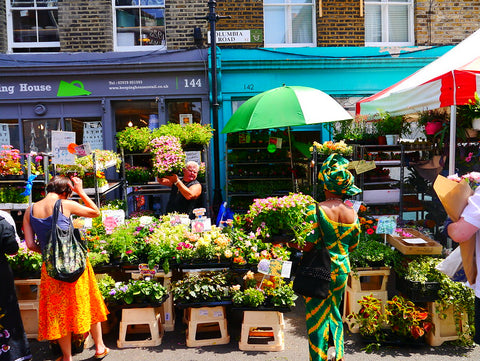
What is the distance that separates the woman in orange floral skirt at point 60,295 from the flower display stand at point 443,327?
12.1 ft

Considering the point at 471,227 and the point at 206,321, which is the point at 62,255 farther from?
the point at 471,227

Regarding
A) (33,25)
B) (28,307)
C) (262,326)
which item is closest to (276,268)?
(262,326)

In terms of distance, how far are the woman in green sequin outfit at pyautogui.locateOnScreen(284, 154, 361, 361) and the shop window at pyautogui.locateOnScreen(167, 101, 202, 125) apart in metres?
6.76

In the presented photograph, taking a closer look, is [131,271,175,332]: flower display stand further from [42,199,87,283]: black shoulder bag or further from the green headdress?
the green headdress

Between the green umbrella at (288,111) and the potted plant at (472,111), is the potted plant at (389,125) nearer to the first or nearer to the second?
the green umbrella at (288,111)

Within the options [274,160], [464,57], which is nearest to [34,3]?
[274,160]

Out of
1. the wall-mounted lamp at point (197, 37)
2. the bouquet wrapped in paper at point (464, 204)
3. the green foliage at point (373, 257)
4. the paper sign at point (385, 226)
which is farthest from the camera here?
the wall-mounted lamp at point (197, 37)

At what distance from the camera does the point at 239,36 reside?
1028 cm

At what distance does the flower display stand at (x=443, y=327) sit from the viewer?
4902 mm

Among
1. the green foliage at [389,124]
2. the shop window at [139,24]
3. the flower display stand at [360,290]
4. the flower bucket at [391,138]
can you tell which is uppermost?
the shop window at [139,24]

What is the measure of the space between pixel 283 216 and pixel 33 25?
8.47m

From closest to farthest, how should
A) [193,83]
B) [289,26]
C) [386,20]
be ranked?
[193,83]
[289,26]
[386,20]

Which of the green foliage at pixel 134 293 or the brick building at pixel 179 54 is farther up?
the brick building at pixel 179 54

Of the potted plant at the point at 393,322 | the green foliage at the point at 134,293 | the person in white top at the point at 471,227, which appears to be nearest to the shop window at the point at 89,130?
the green foliage at the point at 134,293
